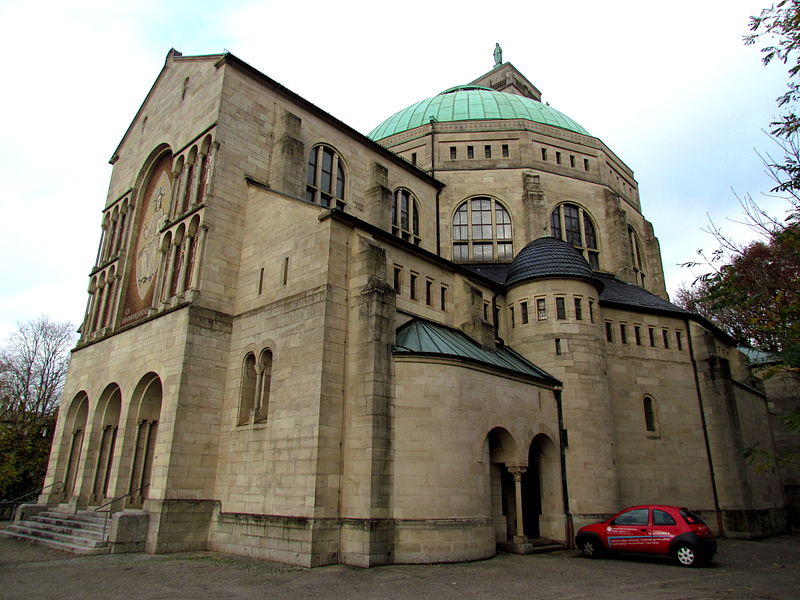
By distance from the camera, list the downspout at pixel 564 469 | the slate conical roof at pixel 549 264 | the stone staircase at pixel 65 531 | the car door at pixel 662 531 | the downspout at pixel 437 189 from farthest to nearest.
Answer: the downspout at pixel 437 189
the slate conical roof at pixel 549 264
the downspout at pixel 564 469
the stone staircase at pixel 65 531
the car door at pixel 662 531

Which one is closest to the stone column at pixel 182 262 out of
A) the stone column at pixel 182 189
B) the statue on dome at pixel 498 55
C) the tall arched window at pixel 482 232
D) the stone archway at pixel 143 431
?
the stone column at pixel 182 189

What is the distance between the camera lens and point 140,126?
2928 centimetres

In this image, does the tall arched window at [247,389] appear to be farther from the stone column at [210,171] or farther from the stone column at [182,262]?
the stone column at [210,171]

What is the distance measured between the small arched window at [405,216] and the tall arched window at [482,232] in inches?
134

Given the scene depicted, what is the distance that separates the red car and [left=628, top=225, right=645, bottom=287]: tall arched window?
68.3ft

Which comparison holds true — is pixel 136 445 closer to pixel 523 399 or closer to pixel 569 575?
pixel 523 399

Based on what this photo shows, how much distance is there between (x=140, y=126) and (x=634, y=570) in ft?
95.9

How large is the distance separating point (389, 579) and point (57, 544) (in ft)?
41.3

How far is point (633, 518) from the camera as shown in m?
16.8

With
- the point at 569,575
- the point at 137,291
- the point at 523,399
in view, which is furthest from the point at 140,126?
the point at 569,575

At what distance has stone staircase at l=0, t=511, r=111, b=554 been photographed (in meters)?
18.0

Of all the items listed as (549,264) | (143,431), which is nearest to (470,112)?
(549,264)

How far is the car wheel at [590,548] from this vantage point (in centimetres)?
1747

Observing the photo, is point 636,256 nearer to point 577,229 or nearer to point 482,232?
point 577,229
